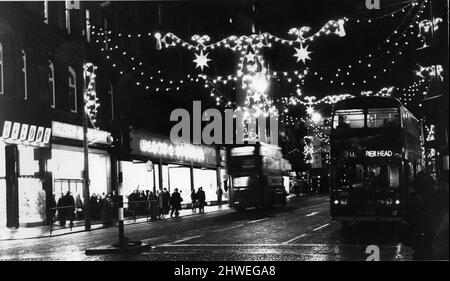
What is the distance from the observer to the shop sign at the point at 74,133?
29.9 m

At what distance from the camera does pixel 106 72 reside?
35938mm

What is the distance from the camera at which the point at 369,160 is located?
18234 mm

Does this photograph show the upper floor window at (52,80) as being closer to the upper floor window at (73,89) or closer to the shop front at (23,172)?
the upper floor window at (73,89)

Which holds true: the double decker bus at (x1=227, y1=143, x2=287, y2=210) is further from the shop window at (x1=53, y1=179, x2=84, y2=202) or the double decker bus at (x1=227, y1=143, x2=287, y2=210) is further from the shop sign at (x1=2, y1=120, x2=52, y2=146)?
the shop sign at (x1=2, y1=120, x2=52, y2=146)

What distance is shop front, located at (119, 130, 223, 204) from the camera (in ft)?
125

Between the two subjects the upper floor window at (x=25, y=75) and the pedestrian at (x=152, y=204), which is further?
the pedestrian at (x=152, y=204)

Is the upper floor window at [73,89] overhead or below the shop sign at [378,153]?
overhead

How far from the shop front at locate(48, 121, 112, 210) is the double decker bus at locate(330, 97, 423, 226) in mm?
13622

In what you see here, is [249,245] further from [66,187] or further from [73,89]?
[73,89]

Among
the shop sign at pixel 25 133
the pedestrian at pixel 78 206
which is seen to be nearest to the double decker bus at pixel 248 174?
the pedestrian at pixel 78 206

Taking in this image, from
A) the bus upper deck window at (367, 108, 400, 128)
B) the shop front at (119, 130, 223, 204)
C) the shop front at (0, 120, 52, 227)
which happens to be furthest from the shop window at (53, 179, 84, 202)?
the bus upper deck window at (367, 108, 400, 128)

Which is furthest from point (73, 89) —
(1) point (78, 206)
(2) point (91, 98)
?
(1) point (78, 206)

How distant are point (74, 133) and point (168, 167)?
1391 centimetres
